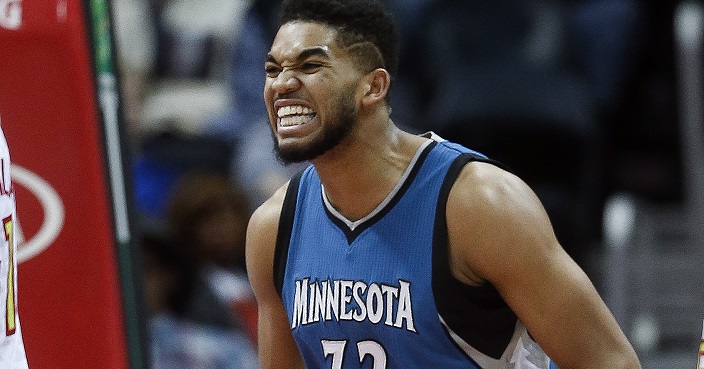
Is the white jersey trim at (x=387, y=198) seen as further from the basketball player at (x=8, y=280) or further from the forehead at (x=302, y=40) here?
the basketball player at (x=8, y=280)

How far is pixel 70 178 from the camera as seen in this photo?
12.1 ft

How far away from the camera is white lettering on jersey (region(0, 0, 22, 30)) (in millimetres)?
3611

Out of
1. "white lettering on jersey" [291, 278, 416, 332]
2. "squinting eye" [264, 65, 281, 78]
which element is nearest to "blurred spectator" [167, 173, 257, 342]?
→ "white lettering on jersey" [291, 278, 416, 332]

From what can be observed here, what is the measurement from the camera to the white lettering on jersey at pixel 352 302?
357 cm

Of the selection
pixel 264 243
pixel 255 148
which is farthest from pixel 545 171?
pixel 264 243

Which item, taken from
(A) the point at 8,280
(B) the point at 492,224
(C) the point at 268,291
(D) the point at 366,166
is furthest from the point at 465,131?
(A) the point at 8,280

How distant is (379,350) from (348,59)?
2.43ft

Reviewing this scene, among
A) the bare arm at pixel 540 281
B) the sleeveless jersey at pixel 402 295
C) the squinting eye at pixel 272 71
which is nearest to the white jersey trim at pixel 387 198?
the sleeveless jersey at pixel 402 295

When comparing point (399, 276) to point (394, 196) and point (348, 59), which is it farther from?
point (348, 59)

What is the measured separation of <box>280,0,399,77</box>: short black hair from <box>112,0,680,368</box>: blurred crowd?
2.57 m

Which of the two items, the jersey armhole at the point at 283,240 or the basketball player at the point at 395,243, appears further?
the jersey armhole at the point at 283,240

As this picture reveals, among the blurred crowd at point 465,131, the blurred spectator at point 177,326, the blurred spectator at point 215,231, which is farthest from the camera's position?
the blurred spectator at point 215,231

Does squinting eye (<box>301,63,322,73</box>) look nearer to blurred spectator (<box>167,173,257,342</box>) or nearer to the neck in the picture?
the neck

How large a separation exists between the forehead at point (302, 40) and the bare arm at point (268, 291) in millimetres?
502
